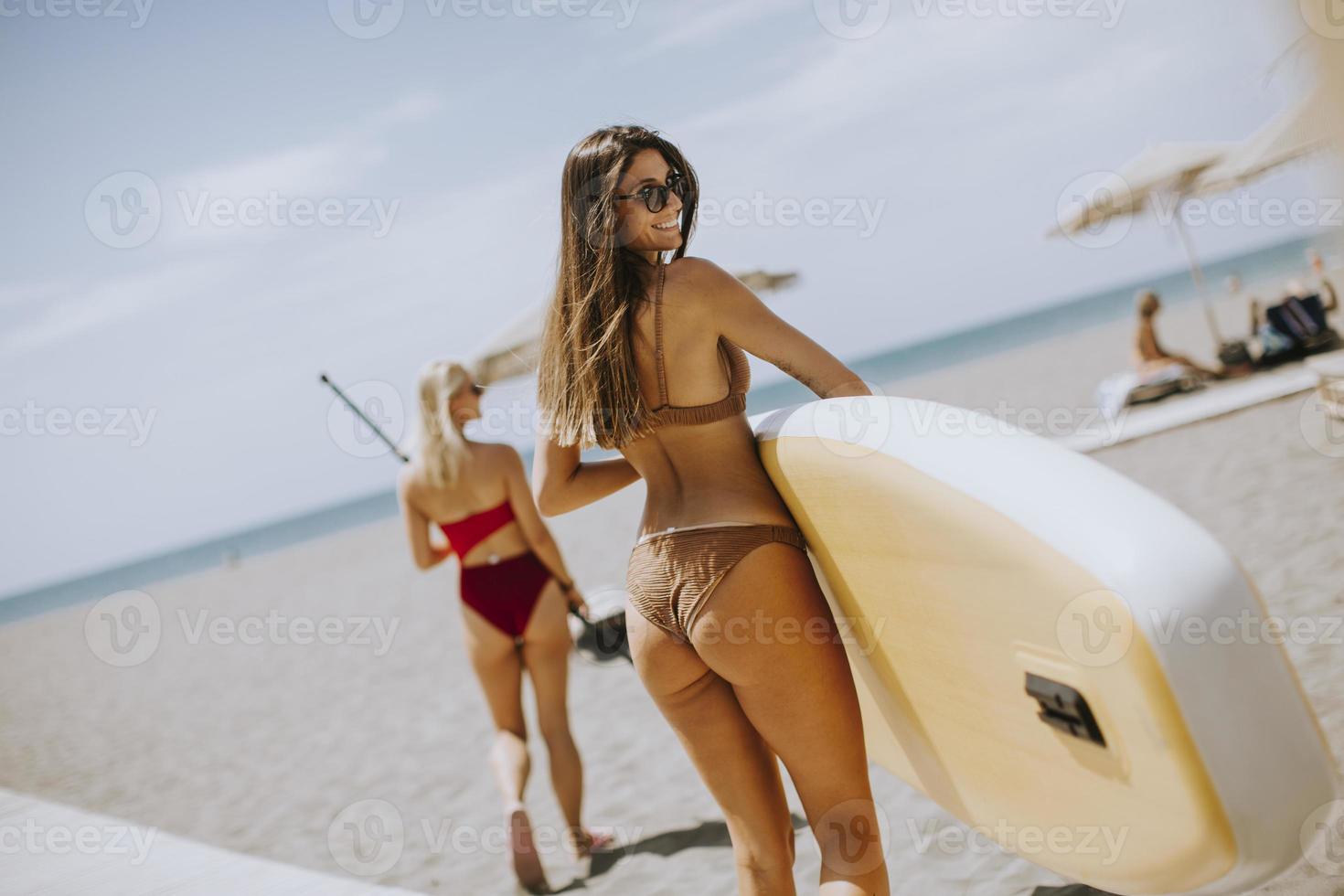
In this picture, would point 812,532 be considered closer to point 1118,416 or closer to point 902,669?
point 902,669

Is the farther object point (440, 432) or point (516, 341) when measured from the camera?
point (516, 341)

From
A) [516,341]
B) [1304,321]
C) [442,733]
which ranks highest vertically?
[516,341]

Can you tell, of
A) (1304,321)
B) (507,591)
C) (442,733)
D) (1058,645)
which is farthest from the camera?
(1304,321)

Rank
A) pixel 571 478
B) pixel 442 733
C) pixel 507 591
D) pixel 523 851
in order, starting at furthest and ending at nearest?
pixel 442 733
pixel 507 591
pixel 523 851
pixel 571 478

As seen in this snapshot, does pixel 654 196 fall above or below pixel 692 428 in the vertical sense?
above

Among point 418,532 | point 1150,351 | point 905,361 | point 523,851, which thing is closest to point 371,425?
point 418,532

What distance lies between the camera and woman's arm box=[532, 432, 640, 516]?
2098 mm

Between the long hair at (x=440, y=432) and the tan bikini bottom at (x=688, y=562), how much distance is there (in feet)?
6.71

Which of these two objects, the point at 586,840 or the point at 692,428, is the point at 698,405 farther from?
the point at 586,840

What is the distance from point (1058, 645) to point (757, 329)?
76cm

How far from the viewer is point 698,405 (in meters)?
1.85

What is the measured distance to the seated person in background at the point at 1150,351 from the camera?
10.0 m

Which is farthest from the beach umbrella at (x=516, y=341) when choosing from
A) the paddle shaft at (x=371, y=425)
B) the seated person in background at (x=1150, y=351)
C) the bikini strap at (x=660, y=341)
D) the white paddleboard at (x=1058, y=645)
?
the white paddleboard at (x=1058, y=645)

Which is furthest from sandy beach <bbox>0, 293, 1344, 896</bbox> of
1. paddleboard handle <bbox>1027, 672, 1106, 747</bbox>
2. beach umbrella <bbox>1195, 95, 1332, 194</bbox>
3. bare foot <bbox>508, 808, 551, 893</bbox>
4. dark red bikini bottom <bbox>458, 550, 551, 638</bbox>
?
beach umbrella <bbox>1195, 95, 1332, 194</bbox>
